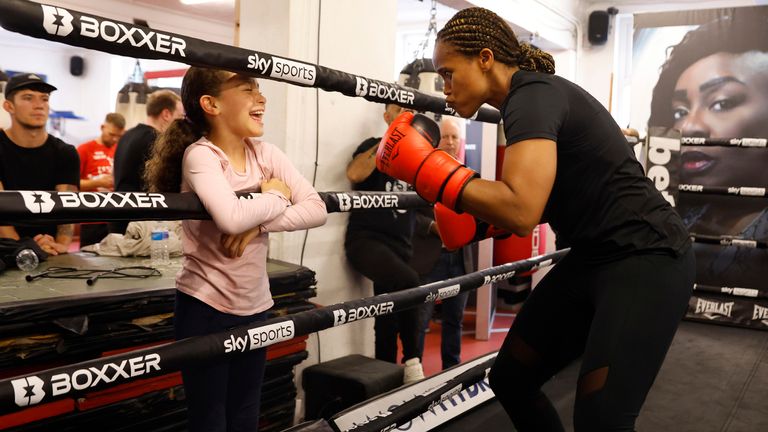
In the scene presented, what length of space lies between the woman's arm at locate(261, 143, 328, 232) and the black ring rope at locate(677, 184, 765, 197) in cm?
362

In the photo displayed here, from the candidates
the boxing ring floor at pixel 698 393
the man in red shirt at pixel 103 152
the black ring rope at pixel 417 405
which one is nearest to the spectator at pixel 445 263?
the boxing ring floor at pixel 698 393

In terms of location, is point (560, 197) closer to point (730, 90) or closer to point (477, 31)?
point (477, 31)

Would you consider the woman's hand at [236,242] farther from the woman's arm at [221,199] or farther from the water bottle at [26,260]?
the water bottle at [26,260]

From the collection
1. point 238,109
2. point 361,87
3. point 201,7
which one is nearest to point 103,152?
point 201,7

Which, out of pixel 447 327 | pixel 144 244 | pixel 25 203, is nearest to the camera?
pixel 25 203

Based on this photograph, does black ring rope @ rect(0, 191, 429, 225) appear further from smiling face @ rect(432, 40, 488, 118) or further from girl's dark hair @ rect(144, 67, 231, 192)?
smiling face @ rect(432, 40, 488, 118)

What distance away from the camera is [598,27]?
6.59 metres

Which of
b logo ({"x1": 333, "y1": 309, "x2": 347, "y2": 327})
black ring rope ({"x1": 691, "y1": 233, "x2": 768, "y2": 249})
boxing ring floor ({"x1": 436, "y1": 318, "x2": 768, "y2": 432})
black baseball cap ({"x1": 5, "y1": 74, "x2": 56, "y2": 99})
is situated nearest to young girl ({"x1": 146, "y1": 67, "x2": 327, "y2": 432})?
b logo ({"x1": 333, "y1": 309, "x2": 347, "y2": 327})

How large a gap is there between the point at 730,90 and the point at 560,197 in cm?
389

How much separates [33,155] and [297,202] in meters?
1.74

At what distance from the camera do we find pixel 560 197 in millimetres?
1458

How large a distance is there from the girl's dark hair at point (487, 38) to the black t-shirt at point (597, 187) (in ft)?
0.22

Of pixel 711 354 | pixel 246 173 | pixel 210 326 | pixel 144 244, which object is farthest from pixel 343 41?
pixel 711 354

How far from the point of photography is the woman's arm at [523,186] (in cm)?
130
